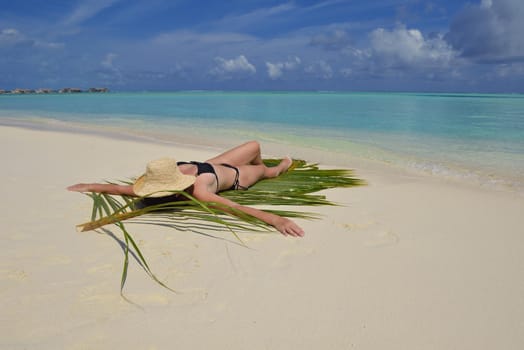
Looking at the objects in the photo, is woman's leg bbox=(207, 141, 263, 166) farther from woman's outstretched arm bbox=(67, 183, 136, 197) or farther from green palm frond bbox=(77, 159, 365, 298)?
woman's outstretched arm bbox=(67, 183, 136, 197)

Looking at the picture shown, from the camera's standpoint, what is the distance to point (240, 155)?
11.5ft

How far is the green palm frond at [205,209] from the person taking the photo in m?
2.40

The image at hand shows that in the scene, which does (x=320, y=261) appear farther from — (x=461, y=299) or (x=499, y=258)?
(x=499, y=258)

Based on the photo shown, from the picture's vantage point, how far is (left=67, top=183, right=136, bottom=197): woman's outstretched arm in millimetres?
3035

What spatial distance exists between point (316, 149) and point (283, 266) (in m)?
5.15

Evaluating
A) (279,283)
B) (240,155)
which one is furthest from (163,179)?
(279,283)

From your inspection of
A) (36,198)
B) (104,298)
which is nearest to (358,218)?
(104,298)

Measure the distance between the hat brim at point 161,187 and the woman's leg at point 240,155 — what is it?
727 mm

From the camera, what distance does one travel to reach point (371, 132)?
973cm

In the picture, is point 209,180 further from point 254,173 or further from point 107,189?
point 107,189

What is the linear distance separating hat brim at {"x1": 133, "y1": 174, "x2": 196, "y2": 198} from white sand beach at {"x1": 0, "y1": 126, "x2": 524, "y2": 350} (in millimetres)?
288

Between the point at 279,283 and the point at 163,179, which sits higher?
the point at 163,179

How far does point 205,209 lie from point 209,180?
502 mm

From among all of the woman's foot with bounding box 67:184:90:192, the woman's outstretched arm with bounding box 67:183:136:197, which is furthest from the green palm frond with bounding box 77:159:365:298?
the woman's foot with bounding box 67:184:90:192
